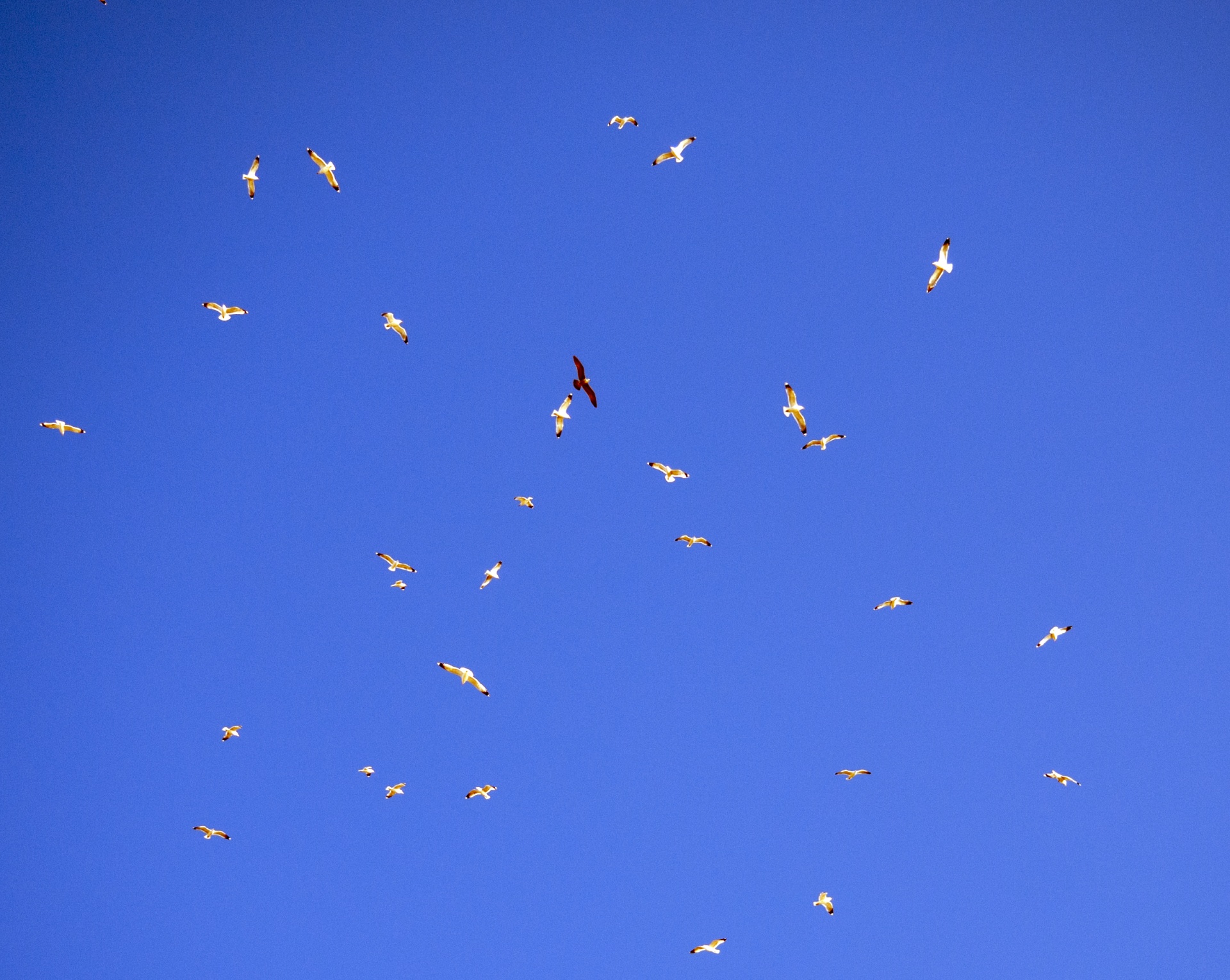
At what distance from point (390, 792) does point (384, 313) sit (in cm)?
1725

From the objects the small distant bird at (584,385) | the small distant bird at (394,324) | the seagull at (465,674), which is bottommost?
the seagull at (465,674)

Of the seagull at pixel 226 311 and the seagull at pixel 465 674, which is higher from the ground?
the seagull at pixel 226 311

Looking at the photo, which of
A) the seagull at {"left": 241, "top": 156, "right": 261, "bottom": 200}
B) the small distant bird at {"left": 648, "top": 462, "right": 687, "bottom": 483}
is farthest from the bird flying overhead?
the small distant bird at {"left": 648, "top": 462, "right": 687, "bottom": 483}

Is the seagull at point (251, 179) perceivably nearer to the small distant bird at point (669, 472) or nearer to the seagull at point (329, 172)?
the seagull at point (329, 172)

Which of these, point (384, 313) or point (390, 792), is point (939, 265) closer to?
point (384, 313)

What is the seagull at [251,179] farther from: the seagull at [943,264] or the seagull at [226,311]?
the seagull at [943,264]

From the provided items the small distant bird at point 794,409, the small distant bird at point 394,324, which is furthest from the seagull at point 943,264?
the small distant bird at point 394,324

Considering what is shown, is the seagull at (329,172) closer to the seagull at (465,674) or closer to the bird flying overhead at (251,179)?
the bird flying overhead at (251,179)

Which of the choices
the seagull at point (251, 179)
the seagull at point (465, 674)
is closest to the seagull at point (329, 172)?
the seagull at point (251, 179)

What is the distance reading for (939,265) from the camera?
76.9 ft

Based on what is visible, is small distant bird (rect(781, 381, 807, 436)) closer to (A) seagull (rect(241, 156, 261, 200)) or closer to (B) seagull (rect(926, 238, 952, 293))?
(B) seagull (rect(926, 238, 952, 293))

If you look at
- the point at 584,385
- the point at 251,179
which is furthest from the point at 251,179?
the point at 584,385

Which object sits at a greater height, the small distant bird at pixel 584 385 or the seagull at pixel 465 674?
the small distant bird at pixel 584 385

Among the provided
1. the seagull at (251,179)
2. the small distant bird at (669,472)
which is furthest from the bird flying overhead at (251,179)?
the small distant bird at (669,472)
